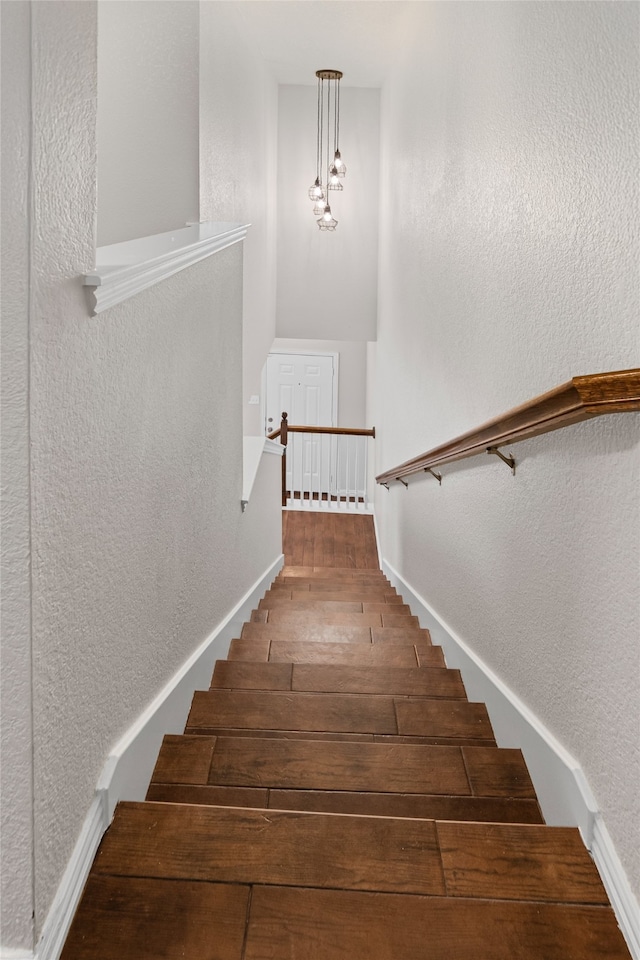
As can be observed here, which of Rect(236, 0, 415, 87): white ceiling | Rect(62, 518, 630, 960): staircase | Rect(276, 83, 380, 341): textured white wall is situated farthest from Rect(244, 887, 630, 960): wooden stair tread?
Rect(276, 83, 380, 341): textured white wall

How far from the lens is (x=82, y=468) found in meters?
1.29

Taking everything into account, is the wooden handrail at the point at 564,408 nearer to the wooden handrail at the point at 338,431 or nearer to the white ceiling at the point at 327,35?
the white ceiling at the point at 327,35

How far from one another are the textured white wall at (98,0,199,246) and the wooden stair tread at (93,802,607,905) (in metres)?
1.73

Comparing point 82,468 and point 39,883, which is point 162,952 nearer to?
point 39,883

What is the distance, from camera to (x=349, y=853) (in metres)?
1.38

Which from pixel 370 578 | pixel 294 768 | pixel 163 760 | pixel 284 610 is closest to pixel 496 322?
pixel 294 768

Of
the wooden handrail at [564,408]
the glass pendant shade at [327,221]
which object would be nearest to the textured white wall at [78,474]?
the wooden handrail at [564,408]

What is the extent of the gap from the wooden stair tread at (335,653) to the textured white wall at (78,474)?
649 mm

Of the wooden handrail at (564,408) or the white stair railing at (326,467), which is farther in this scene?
the white stair railing at (326,467)

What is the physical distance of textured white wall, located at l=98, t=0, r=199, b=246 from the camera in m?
2.20

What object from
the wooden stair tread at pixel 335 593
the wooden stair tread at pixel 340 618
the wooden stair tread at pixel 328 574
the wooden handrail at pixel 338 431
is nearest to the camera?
the wooden stair tread at pixel 340 618

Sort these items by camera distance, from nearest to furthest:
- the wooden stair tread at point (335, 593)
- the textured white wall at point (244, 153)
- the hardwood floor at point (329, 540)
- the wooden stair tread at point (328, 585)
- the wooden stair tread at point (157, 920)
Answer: the wooden stair tread at point (157, 920) → the textured white wall at point (244, 153) → the wooden stair tread at point (335, 593) → the wooden stair tread at point (328, 585) → the hardwood floor at point (329, 540)

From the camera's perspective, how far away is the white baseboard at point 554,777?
49.6 inches

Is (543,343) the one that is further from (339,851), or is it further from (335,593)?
(335,593)
